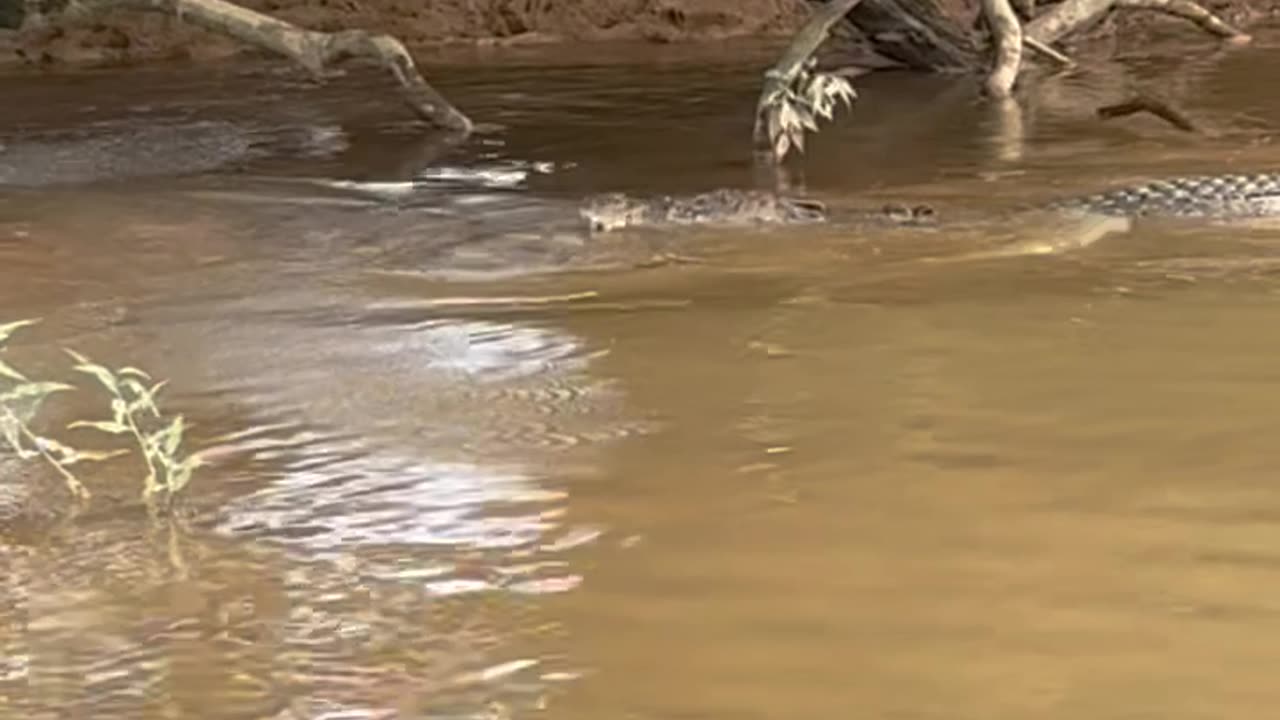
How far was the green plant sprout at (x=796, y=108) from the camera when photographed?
28.4ft

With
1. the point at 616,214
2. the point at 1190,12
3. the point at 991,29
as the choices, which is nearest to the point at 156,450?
the point at 616,214

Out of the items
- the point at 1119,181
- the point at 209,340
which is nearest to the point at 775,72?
the point at 1119,181

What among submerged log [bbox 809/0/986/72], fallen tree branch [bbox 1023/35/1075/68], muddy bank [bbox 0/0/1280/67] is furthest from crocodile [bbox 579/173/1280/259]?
muddy bank [bbox 0/0/1280/67]

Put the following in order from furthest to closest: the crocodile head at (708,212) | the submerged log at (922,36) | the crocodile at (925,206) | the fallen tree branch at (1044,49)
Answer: the submerged log at (922,36)
the fallen tree branch at (1044,49)
the crocodile head at (708,212)
the crocodile at (925,206)

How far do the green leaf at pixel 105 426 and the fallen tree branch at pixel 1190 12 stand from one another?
26.4 ft

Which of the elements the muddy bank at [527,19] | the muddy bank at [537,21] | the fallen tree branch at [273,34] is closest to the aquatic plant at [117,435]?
the fallen tree branch at [273,34]

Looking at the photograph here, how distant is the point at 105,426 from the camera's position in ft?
12.8

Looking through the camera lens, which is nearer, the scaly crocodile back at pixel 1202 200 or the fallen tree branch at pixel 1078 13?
the scaly crocodile back at pixel 1202 200

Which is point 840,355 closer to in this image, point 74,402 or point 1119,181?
point 74,402

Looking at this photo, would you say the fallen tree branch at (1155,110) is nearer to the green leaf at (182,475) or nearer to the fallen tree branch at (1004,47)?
the fallen tree branch at (1004,47)

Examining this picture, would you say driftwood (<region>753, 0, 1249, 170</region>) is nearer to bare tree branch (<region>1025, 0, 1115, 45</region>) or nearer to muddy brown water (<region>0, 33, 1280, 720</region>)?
bare tree branch (<region>1025, 0, 1115, 45</region>)

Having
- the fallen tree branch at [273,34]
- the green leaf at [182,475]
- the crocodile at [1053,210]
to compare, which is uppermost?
the fallen tree branch at [273,34]

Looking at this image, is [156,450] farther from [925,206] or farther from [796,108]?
[796,108]

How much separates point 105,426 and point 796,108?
529cm
